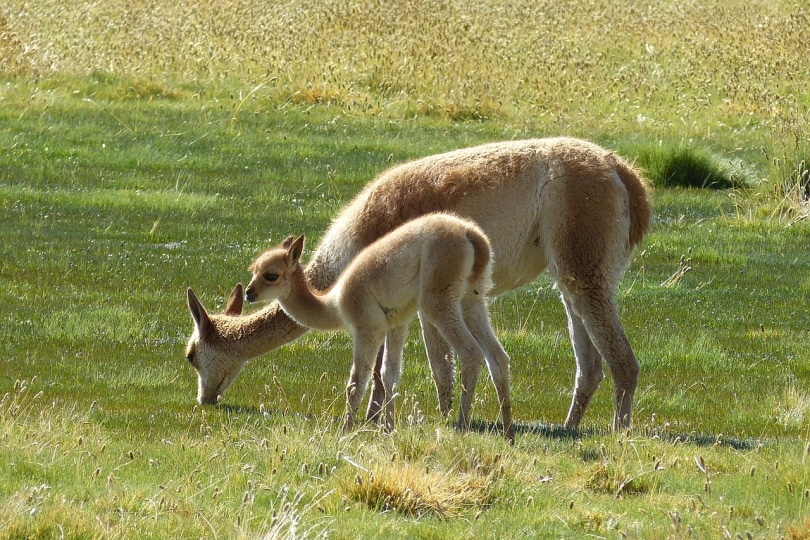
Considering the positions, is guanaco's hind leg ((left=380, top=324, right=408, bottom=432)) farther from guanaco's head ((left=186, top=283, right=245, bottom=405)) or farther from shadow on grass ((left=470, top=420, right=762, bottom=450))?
guanaco's head ((left=186, top=283, right=245, bottom=405))

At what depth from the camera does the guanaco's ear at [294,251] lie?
8109mm

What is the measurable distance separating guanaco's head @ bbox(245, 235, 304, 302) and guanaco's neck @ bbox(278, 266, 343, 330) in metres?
0.05

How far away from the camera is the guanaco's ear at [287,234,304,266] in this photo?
8109 millimetres

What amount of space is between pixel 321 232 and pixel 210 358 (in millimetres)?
6932

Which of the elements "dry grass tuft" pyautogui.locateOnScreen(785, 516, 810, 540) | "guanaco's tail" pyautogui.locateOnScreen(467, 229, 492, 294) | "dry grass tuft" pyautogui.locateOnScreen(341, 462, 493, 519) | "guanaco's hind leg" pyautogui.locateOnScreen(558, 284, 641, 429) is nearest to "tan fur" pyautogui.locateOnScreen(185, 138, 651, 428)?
"guanaco's hind leg" pyautogui.locateOnScreen(558, 284, 641, 429)

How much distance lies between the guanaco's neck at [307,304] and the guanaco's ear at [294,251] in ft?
0.28

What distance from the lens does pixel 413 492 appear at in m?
6.18

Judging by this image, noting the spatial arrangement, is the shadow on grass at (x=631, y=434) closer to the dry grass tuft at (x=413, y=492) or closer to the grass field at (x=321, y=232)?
the grass field at (x=321, y=232)

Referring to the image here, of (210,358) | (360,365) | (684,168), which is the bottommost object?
(684,168)

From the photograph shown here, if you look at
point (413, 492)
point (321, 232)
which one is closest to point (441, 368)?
point (413, 492)

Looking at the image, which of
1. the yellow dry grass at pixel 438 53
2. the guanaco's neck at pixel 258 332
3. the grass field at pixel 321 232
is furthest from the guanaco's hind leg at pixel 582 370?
the yellow dry grass at pixel 438 53

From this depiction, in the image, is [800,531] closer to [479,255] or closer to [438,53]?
[479,255]

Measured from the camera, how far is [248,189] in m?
18.8

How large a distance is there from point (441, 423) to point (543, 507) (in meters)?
1.79
